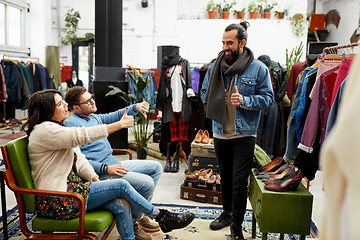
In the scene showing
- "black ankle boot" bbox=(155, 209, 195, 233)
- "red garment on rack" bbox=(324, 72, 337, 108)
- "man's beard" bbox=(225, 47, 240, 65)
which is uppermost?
"man's beard" bbox=(225, 47, 240, 65)

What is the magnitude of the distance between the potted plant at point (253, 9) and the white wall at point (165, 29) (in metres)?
0.26

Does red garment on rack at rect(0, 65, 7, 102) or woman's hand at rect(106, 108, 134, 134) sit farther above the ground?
woman's hand at rect(106, 108, 134, 134)

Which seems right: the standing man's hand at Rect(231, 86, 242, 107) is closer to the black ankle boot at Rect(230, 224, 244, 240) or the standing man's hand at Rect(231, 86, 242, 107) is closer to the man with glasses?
the man with glasses

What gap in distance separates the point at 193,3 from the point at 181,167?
6291 mm

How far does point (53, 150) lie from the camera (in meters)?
2.22

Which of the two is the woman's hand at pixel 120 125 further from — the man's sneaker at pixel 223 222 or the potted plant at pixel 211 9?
the potted plant at pixel 211 9

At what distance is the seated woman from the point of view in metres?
2.19

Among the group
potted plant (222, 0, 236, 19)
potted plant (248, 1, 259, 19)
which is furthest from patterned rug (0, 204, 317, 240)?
potted plant (248, 1, 259, 19)

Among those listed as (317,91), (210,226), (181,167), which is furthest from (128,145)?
(317,91)

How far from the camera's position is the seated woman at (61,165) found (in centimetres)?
219

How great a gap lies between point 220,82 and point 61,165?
1.41 m

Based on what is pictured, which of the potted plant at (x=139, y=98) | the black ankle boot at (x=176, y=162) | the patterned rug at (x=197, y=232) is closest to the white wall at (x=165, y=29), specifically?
the potted plant at (x=139, y=98)

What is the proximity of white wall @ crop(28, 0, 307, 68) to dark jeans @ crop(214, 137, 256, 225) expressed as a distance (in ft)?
23.8

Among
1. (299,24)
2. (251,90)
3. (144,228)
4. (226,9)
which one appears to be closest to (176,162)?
(144,228)
